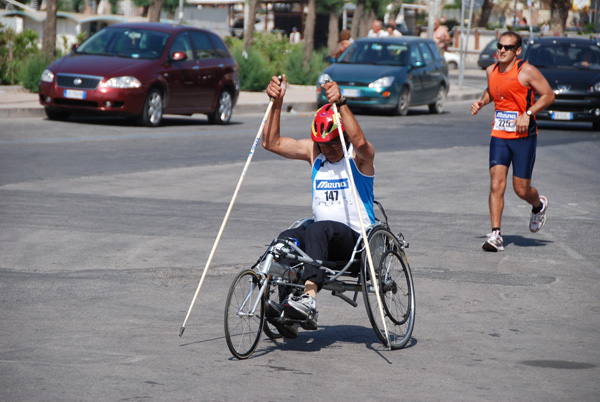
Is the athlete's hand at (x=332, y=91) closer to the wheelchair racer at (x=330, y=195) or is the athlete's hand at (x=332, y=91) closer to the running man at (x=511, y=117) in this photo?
the wheelchair racer at (x=330, y=195)

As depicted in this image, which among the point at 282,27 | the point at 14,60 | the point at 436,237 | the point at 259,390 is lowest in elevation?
the point at 282,27

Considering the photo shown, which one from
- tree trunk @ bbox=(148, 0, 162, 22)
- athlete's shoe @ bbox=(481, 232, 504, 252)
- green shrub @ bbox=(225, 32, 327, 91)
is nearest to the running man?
athlete's shoe @ bbox=(481, 232, 504, 252)

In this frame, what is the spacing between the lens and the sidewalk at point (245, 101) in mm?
20391

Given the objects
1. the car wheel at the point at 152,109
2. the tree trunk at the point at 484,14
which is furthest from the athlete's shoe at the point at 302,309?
the tree trunk at the point at 484,14

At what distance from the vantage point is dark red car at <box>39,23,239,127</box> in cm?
1875

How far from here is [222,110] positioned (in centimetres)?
2138

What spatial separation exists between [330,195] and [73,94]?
13.2m

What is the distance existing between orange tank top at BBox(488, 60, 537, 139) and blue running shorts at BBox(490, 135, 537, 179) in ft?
0.18

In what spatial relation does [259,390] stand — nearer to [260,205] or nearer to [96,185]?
[260,205]

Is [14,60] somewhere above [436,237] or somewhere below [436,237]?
below

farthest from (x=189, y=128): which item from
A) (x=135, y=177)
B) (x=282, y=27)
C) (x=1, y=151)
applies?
(x=282, y=27)

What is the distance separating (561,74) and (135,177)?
12377mm

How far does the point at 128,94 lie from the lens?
18734 millimetres

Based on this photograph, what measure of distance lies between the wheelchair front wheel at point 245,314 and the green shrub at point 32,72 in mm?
19935
